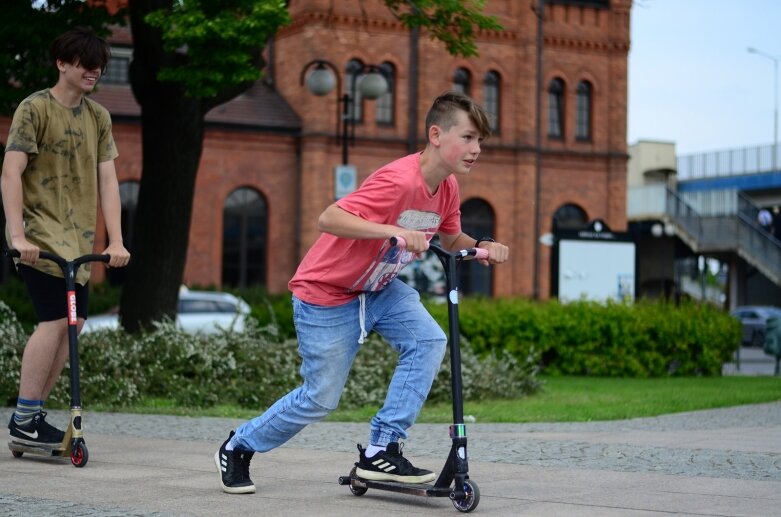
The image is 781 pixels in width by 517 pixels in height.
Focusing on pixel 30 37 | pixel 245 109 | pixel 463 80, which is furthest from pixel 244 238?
pixel 30 37

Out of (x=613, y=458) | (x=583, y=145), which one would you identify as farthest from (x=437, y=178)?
(x=583, y=145)

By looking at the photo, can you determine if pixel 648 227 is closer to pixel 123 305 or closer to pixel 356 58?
pixel 356 58

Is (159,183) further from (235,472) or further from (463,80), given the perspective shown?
(463,80)

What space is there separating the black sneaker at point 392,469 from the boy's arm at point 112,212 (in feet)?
6.26

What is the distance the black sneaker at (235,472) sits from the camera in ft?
18.8

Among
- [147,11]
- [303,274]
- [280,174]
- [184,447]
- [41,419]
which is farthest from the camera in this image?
[280,174]

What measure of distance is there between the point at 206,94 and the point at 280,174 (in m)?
26.7

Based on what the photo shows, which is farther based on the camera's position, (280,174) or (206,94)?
(280,174)

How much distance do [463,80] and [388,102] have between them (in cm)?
302

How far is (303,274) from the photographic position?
18.5 feet

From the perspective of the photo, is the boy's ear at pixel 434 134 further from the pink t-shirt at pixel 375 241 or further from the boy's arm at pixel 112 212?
the boy's arm at pixel 112 212

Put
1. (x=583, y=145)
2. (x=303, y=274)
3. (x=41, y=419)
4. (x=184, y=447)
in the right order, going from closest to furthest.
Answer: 1. (x=303, y=274)
2. (x=41, y=419)
3. (x=184, y=447)
4. (x=583, y=145)

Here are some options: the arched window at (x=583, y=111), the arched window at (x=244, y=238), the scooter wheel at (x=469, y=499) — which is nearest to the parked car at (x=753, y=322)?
the arched window at (x=583, y=111)

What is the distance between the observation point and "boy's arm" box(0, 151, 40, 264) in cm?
656
